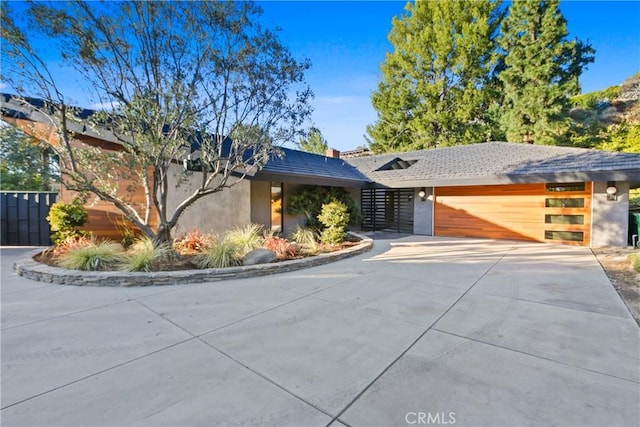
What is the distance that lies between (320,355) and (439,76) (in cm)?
2391

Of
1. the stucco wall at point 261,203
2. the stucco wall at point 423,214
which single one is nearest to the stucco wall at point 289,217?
the stucco wall at point 261,203

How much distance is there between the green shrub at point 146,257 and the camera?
564 centimetres

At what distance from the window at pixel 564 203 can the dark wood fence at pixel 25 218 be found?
16.4 meters

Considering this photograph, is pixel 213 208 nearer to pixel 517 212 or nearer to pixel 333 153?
pixel 333 153

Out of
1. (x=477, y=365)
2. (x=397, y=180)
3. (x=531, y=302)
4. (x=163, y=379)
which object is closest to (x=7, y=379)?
(x=163, y=379)

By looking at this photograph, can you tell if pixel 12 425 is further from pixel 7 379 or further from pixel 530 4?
pixel 530 4

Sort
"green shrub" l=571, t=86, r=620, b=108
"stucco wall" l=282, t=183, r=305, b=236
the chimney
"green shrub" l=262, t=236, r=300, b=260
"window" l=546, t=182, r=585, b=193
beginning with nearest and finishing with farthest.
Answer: "green shrub" l=262, t=236, r=300, b=260, "window" l=546, t=182, r=585, b=193, "stucco wall" l=282, t=183, r=305, b=236, the chimney, "green shrub" l=571, t=86, r=620, b=108

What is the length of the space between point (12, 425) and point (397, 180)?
12361 mm

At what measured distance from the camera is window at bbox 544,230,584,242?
9784 mm

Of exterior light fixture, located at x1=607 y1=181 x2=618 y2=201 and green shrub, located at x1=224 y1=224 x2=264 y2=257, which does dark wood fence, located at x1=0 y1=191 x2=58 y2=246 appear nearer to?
green shrub, located at x1=224 y1=224 x2=264 y2=257

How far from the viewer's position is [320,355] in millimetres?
2850

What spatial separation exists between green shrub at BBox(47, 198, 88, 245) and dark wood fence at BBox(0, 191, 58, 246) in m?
2.65

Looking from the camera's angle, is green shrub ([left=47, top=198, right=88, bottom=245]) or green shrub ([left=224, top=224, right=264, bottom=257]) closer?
green shrub ([left=224, top=224, right=264, bottom=257])

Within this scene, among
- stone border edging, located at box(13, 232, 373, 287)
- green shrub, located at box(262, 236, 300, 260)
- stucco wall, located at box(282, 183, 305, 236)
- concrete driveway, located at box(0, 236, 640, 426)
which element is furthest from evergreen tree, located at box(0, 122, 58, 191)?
stucco wall, located at box(282, 183, 305, 236)
